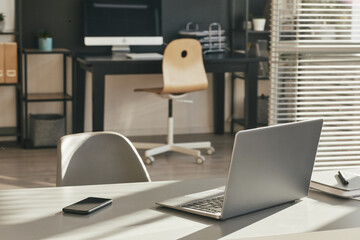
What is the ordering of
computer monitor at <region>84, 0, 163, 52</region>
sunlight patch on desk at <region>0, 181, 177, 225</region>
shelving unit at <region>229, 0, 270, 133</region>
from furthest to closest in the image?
1. shelving unit at <region>229, 0, 270, 133</region>
2. computer monitor at <region>84, 0, 163, 52</region>
3. sunlight patch on desk at <region>0, 181, 177, 225</region>

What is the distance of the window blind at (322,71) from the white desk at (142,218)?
2.01 meters

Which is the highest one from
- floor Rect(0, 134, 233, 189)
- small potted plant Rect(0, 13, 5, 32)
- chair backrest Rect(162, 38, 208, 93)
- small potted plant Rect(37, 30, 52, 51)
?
small potted plant Rect(0, 13, 5, 32)

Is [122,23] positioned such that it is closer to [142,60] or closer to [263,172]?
[142,60]

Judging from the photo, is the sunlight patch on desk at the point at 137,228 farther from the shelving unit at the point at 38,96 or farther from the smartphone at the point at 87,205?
the shelving unit at the point at 38,96

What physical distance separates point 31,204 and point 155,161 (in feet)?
11.5

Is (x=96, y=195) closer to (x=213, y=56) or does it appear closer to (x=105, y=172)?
(x=105, y=172)

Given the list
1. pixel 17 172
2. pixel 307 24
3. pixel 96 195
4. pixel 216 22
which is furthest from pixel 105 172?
pixel 216 22

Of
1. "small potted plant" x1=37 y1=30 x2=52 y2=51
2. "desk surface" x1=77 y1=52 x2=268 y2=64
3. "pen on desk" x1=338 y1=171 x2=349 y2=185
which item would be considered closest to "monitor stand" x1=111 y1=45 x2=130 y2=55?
"desk surface" x1=77 y1=52 x2=268 y2=64

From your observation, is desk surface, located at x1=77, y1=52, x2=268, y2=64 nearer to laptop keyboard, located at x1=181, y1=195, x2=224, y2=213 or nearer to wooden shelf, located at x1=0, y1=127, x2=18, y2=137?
wooden shelf, located at x1=0, y1=127, x2=18, y2=137

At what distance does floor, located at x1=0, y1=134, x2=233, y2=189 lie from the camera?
4.80m

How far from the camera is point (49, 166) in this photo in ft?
17.1

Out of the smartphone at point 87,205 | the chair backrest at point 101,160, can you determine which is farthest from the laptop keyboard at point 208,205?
the chair backrest at point 101,160

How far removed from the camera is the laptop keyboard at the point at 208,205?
187 cm

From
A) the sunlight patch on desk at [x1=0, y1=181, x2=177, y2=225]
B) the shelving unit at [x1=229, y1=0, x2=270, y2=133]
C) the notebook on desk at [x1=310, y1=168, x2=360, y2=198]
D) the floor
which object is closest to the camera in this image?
the sunlight patch on desk at [x1=0, y1=181, x2=177, y2=225]
